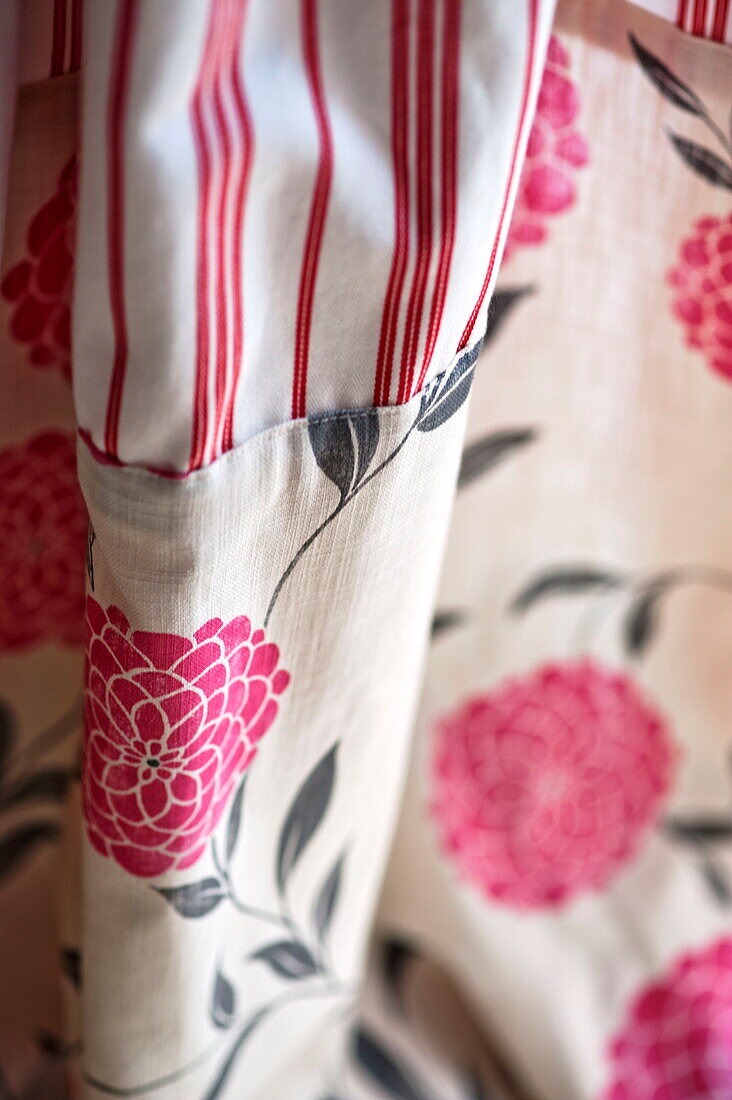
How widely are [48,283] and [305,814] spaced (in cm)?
20

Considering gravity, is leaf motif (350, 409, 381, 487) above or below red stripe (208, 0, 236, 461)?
below

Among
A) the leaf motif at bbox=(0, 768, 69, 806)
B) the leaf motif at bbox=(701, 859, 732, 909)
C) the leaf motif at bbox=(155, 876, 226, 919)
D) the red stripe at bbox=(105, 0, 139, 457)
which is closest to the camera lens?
the red stripe at bbox=(105, 0, 139, 457)

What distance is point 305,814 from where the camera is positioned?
0.33 m

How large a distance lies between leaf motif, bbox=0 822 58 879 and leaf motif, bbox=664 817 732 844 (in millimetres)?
315

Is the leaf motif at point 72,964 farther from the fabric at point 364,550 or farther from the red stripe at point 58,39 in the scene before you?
the red stripe at point 58,39

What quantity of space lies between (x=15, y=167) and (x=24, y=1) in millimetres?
46

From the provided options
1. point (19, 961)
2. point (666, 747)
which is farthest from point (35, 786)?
point (666, 747)

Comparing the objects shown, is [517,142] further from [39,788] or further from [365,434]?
[39,788]

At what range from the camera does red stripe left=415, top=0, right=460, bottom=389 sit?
0.21 m

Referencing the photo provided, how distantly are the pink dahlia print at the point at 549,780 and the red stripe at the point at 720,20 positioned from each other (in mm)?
287

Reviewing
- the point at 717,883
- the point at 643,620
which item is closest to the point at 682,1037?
the point at 717,883

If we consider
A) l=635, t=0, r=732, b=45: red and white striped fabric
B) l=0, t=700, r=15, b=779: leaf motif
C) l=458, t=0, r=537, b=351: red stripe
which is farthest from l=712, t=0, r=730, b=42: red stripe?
l=0, t=700, r=15, b=779: leaf motif

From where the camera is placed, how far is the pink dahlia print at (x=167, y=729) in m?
0.24

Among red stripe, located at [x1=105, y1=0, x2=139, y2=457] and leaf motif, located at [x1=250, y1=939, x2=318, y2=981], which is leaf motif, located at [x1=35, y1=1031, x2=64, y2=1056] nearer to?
leaf motif, located at [x1=250, y1=939, x2=318, y2=981]
